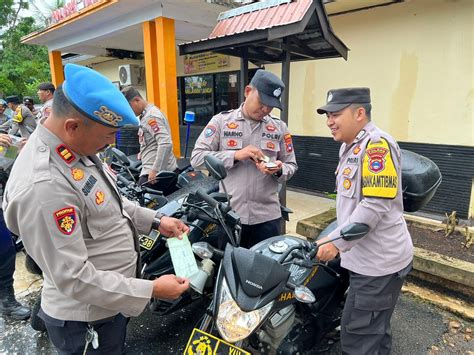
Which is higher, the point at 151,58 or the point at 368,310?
the point at 151,58

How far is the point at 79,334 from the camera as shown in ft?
4.53

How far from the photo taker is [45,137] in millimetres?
1178

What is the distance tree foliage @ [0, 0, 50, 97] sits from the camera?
64.7ft

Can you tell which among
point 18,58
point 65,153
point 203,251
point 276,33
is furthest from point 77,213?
point 18,58

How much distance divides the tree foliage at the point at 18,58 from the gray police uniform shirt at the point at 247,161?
2102cm

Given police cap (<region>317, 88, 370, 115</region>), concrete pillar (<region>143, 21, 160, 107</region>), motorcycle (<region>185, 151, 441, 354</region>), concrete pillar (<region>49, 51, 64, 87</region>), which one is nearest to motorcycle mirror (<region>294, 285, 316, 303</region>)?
motorcycle (<region>185, 151, 441, 354</region>)

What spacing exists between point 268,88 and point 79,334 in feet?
5.88

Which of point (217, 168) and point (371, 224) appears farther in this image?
point (217, 168)

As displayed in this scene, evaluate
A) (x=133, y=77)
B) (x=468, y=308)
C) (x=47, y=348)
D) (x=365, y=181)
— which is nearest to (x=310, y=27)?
(x=365, y=181)

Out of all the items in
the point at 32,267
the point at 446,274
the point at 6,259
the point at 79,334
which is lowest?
the point at 32,267

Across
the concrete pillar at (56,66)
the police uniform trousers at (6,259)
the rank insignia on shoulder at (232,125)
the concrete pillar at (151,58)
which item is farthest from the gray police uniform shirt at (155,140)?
the concrete pillar at (56,66)

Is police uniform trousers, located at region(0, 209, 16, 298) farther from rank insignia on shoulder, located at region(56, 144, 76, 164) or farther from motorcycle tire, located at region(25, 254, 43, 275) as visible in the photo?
rank insignia on shoulder, located at region(56, 144, 76, 164)

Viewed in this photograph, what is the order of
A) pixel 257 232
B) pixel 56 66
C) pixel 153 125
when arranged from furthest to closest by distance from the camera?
pixel 56 66 < pixel 153 125 < pixel 257 232

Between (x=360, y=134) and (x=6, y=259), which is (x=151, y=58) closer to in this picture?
(x=6, y=259)
